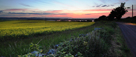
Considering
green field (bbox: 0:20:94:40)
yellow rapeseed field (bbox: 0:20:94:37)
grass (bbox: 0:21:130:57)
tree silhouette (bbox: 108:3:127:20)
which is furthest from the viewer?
tree silhouette (bbox: 108:3:127:20)

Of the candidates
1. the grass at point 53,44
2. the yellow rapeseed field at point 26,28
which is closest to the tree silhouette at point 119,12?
the yellow rapeseed field at point 26,28

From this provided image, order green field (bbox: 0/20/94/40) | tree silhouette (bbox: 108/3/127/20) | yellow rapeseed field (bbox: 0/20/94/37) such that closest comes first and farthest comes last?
green field (bbox: 0/20/94/40) < yellow rapeseed field (bbox: 0/20/94/37) < tree silhouette (bbox: 108/3/127/20)

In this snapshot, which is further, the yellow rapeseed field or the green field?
the yellow rapeseed field

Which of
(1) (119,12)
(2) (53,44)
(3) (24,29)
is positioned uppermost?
(1) (119,12)

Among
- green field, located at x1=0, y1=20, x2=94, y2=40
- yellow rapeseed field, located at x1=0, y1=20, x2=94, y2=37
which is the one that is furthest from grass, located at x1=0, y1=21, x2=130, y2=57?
yellow rapeseed field, located at x1=0, y1=20, x2=94, y2=37

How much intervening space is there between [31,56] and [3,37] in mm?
6744

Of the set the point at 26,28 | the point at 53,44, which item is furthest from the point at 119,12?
the point at 53,44

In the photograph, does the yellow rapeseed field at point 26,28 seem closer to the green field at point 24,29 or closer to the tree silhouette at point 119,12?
the green field at point 24,29

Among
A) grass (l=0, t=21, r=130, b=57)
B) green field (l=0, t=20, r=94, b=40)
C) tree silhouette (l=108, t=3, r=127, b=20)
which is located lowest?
→ grass (l=0, t=21, r=130, b=57)

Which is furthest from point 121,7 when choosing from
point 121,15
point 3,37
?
point 3,37

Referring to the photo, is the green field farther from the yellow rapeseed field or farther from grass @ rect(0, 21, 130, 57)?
grass @ rect(0, 21, 130, 57)

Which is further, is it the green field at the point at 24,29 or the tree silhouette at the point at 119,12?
the tree silhouette at the point at 119,12

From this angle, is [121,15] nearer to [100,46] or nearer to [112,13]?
[112,13]

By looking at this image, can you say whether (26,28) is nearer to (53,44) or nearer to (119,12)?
(53,44)
